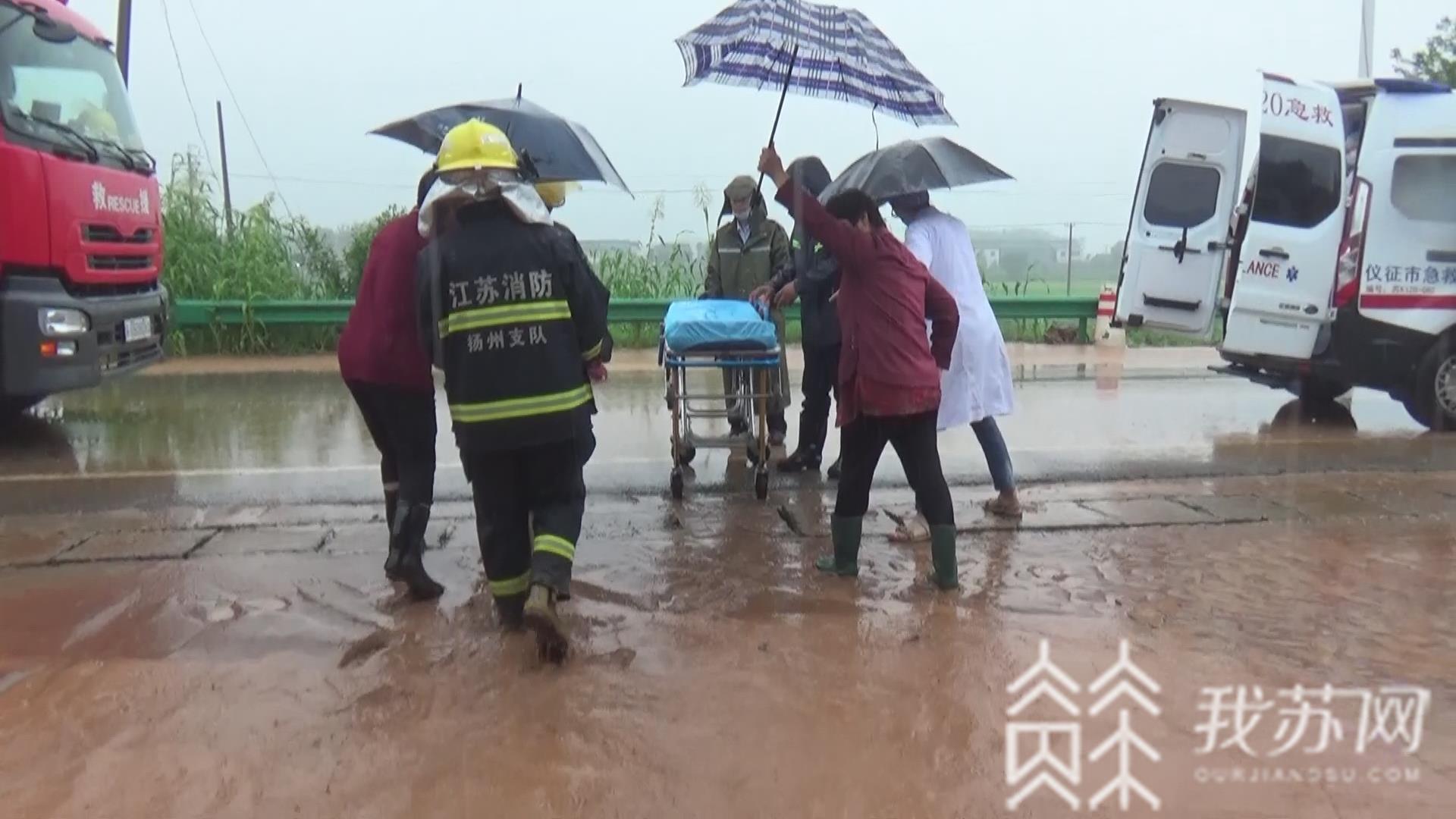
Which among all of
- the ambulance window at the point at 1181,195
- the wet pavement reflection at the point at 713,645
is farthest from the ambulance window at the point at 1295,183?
the wet pavement reflection at the point at 713,645

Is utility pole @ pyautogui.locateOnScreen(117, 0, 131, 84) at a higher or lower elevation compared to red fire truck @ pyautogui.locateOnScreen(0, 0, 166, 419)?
higher

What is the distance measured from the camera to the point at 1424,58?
20.7 meters

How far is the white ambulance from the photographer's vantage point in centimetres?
869

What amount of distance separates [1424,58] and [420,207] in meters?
22.2

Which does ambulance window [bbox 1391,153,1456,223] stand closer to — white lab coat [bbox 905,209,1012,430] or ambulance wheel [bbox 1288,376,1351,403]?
ambulance wheel [bbox 1288,376,1351,403]

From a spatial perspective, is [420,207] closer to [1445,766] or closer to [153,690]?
[153,690]

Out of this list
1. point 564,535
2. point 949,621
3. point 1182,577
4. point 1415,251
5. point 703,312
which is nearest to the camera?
point 564,535

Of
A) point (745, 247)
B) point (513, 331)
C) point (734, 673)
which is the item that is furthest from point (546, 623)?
point (745, 247)

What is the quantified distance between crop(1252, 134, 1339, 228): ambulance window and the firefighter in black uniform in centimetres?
694

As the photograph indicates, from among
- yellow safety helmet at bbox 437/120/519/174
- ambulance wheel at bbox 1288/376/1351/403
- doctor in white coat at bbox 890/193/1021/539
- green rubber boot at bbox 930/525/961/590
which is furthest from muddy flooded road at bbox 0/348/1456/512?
yellow safety helmet at bbox 437/120/519/174

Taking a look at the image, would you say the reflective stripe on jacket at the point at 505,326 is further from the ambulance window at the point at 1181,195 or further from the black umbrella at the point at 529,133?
the ambulance window at the point at 1181,195

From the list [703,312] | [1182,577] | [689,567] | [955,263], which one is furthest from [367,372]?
[1182,577]

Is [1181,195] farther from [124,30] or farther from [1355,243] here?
[124,30]

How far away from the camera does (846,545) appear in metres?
4.96
